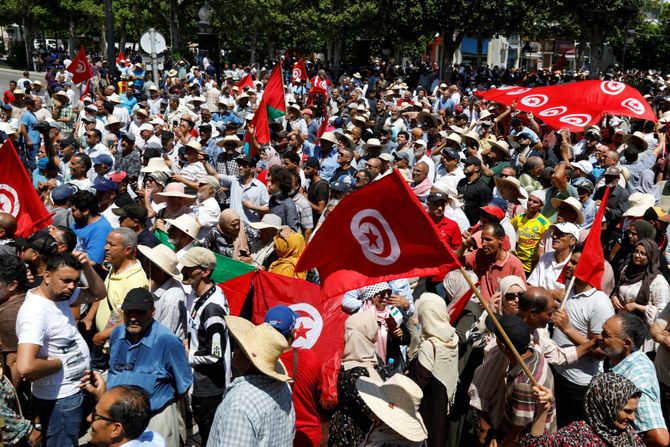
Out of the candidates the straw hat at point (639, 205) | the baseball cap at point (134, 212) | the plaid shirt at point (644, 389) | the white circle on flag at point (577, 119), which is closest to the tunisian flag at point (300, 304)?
the baseball cap at point (134, 212)

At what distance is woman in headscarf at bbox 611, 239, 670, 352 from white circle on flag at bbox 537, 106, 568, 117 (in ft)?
13.9

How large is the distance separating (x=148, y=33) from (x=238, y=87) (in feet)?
8.76

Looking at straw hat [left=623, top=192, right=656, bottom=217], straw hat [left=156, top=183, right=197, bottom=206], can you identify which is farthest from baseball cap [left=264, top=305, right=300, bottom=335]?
straw hat [left=623, top=192, right=656, bottom=217]

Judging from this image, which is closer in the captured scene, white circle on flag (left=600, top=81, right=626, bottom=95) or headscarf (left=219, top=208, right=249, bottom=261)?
headscarf (left=219, top=208, right=249, bottom=261)

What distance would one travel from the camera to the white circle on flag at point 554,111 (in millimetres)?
9734

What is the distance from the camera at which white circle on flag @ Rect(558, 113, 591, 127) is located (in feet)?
30.6

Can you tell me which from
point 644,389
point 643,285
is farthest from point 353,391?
point 643,285

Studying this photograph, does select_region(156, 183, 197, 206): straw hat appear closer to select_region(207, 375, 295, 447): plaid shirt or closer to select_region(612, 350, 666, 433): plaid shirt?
select_region(207, 375, 295, 447): plaid shirt

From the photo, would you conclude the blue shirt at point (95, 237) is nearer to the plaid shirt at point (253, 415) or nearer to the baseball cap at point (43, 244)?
the baseball cap at point (43, 244)

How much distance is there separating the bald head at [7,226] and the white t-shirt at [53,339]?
2.00 meters

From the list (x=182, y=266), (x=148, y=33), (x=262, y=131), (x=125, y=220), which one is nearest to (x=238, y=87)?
(x=148, y=33)

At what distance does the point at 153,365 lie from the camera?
13.7 feet

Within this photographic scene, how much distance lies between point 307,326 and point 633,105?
6.67 m

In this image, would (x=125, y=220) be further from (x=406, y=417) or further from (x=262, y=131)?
(x=262, y=131)
